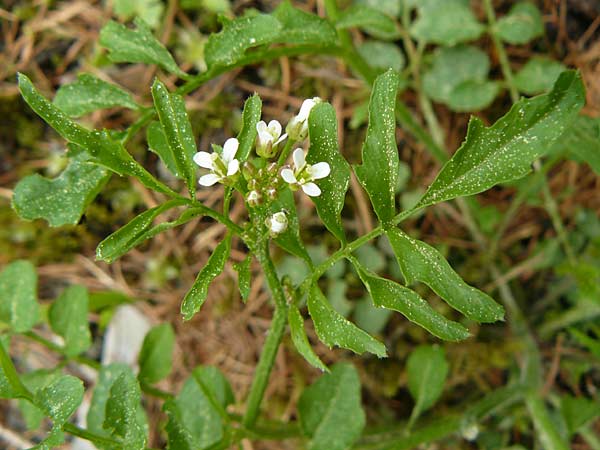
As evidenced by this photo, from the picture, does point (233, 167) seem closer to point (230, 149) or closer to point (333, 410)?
point (230, 149)

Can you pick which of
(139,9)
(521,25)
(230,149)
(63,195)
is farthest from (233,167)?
(139,9)

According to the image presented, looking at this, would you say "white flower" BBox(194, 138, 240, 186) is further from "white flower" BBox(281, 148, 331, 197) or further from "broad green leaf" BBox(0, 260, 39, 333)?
"broad green leaf" BBox(0, 260, 39, 333)

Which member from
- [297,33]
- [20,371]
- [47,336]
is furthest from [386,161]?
[20,371]

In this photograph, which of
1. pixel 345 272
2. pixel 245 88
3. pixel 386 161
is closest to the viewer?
pixel 386 161

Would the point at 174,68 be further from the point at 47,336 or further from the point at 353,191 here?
the point at 47,336

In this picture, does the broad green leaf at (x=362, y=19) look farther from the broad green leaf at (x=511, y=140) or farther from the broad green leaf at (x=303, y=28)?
the broad green leaf at (x=511, y=140)
